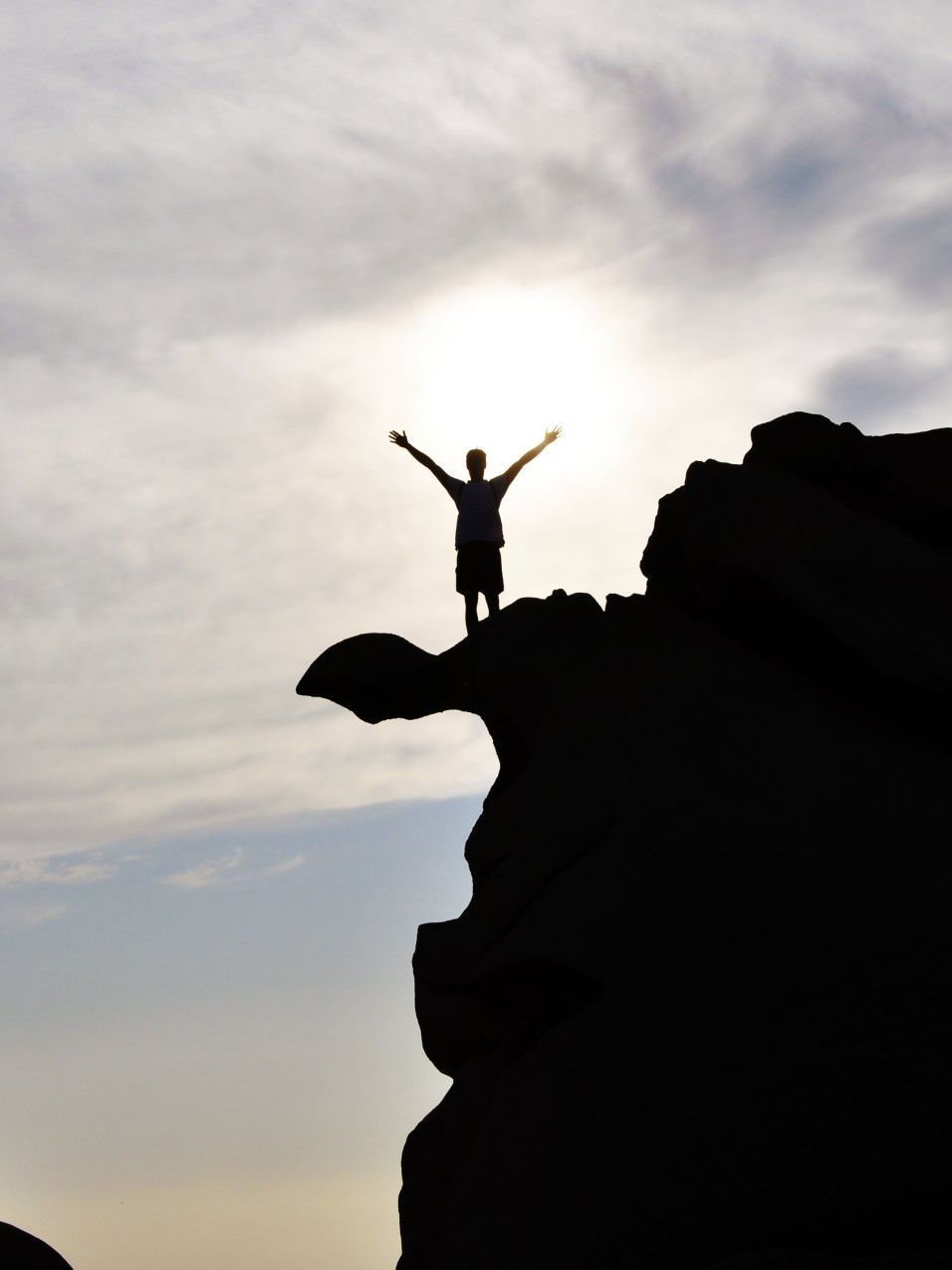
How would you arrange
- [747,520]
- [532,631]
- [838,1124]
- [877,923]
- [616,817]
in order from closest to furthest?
[838,1124] < [877,923] < [616,817] < [747,520] < [532,631]

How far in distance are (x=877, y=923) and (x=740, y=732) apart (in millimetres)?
2446

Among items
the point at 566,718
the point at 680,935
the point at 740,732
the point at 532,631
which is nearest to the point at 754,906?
the point at 680,935

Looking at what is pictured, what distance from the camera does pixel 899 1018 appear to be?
9422mm

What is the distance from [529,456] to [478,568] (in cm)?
165

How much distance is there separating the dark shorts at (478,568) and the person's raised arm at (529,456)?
101 cm

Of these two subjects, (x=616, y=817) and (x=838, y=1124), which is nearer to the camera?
(x=838, y=1124)

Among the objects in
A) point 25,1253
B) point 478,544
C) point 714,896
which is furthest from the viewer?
point 478,544

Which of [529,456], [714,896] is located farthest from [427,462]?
[714,896]

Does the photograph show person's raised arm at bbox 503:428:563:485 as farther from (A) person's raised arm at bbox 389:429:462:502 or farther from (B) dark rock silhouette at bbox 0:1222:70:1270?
(B) dark rock silhouette at bbox 0:1222:70:1270

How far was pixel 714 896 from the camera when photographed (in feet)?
34.1

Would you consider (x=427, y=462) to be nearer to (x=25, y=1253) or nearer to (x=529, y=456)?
(x=529, y=456)

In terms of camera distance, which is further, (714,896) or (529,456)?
(529,456)

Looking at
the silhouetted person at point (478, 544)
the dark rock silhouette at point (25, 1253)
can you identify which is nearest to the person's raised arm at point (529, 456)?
the silhouetted person at point (478, 544)

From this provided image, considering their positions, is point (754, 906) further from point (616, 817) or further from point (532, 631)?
point (532, 631)
